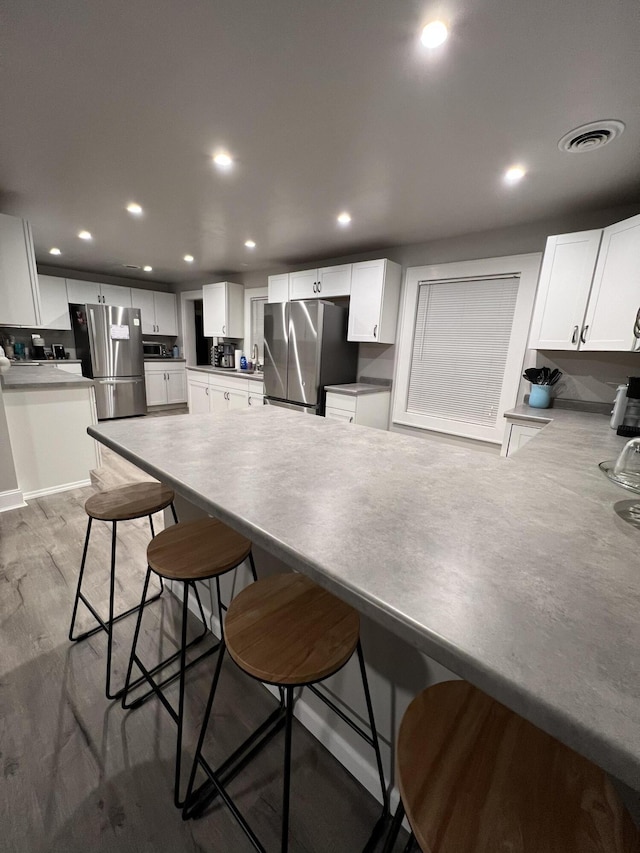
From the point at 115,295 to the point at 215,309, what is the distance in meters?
1.89

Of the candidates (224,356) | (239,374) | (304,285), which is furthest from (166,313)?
(304,285)

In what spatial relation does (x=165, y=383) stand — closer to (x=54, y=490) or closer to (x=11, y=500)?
(x=54, y=490)

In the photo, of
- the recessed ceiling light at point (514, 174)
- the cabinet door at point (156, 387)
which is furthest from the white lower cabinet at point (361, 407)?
the cabinet door at point (156, 387)

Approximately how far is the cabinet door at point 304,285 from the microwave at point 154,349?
3.52 meters

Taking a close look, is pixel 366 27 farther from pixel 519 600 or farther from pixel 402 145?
pixel 519 600

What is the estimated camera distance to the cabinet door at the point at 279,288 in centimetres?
400

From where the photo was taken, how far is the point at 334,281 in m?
3.53

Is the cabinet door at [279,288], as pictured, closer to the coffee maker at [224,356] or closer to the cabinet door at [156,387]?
the coffee maker at [224,356]

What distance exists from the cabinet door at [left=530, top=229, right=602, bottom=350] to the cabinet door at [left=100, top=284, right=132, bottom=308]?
5866 mm

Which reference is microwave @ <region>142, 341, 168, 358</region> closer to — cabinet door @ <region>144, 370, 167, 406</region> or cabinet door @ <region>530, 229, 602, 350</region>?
cabinet door @ <region>144, 370, 167, 406</region>

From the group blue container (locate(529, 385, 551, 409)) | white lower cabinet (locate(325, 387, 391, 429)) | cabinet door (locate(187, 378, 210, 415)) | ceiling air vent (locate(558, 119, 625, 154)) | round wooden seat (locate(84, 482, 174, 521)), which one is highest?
ceiling air vent (locate(558, 119, 625, 154))

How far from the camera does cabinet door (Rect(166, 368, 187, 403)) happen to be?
6.30 meters

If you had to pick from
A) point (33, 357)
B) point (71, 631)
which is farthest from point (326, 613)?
point (33, 357)

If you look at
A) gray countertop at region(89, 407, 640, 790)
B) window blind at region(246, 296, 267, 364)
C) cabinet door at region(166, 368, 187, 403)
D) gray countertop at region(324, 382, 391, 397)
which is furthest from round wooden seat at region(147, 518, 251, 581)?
cabinet door at region(166, 368, 187, 403)
